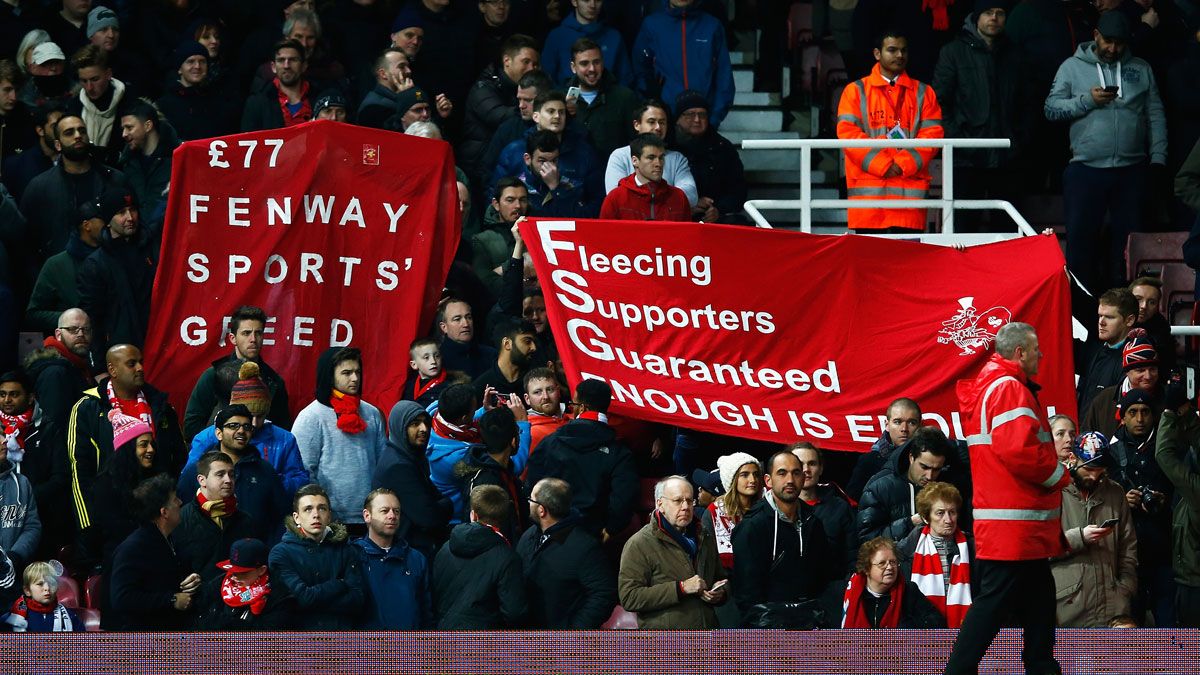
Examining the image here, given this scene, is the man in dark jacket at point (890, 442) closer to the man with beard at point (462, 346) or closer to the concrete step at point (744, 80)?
the man with beard at point (462, 346)

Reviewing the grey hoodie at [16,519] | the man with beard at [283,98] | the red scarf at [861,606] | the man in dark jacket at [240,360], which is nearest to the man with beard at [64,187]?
the man with beard at [283,98]

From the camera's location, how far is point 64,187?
1511 cm

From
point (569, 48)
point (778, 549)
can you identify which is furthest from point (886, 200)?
point (778, 549)

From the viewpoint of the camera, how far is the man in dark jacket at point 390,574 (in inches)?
461

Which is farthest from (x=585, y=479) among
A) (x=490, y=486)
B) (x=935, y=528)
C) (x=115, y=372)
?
(x=115, y=372)

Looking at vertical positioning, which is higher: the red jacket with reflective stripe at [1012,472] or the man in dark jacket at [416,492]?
the red jacket with reflective stripe at [1012,472]

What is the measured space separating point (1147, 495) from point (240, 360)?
16.3 ft

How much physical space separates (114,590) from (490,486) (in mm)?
1871

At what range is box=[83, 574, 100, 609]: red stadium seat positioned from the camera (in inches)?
484

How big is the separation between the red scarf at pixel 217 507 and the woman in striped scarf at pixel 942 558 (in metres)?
3.32

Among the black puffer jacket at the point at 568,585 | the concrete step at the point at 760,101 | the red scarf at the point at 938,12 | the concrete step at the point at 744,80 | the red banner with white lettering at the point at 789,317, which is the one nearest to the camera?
the black puffer jacket at the point at 568,585

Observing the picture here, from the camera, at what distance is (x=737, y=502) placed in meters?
12.2

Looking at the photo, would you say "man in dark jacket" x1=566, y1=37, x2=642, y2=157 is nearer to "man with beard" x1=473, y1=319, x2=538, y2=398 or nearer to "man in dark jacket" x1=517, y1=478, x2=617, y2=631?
"man with beard" x1=473, y1=319, x2=538, y2=398

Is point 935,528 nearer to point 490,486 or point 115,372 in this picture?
point 490,486
